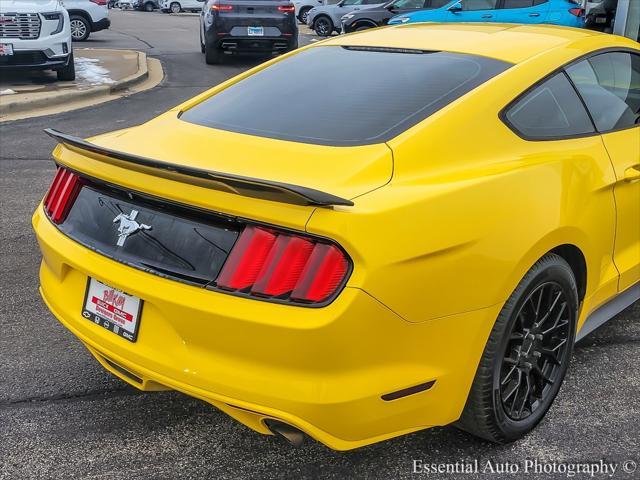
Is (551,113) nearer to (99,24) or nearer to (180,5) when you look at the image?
(99,24)

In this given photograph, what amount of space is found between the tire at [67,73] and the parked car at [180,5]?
31677mm

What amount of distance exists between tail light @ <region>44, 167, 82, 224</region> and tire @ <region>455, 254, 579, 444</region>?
1.62 m

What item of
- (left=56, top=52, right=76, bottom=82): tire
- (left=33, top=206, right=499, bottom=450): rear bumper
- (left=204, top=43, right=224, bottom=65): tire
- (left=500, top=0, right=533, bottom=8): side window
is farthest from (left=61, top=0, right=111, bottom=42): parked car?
(left=33, top=206, right=499, bottom=450): rear bumper

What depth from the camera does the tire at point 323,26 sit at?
22172 millimetres

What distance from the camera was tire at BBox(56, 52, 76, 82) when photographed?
11.1 m

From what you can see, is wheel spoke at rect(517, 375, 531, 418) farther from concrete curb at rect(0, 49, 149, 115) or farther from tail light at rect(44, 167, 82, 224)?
concrete curb at rect(0, 49, 149, 115)

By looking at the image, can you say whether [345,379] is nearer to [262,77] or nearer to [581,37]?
[262,77]

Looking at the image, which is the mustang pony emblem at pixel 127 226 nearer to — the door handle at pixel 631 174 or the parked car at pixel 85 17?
the door handle at pixel 631 174

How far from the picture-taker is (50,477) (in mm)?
2502

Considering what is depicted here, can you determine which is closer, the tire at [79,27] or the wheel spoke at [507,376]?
the wheel spoke at [507,376]

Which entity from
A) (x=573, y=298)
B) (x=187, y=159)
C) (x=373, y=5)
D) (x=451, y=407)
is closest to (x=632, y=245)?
(x=573, y=298)

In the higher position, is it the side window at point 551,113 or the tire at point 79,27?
the side window at point 551,113

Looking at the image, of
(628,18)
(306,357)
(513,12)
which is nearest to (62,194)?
(306,357)

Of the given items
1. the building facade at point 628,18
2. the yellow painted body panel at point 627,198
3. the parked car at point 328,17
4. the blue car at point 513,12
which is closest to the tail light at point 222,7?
the blue car at point 513,12
